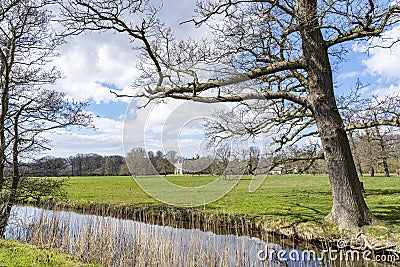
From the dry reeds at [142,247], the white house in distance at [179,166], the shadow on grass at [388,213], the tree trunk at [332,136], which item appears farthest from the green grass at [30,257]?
the shadow on grass at [388,213]

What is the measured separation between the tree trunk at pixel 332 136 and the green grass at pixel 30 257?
6087 mm

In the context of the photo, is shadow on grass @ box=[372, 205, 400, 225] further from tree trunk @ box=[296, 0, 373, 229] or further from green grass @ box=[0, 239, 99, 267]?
green grass @ box=[0, 239, 99, 267]

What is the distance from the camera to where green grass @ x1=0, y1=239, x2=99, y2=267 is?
5.36 metres

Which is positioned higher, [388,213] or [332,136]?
[332,136]

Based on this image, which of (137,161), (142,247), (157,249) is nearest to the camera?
(157,249)

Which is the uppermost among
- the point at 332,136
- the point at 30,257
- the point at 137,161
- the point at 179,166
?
the point at 332,136

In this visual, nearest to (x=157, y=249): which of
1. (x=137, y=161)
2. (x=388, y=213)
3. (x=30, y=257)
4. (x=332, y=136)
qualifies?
(x=137, y=161)

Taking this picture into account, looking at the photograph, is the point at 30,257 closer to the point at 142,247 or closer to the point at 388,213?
the point at 142,247

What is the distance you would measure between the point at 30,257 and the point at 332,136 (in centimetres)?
720

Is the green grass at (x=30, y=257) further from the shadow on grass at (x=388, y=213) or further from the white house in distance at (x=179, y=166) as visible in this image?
the shadow on grass at (x=388, y=213)

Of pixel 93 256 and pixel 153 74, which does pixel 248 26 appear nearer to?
pixel 153 74

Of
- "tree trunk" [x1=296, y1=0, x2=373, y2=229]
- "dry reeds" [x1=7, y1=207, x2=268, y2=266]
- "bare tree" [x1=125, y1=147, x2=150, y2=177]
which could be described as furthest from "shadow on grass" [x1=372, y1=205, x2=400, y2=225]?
"bare tree" [x1=125, y1=147, x2=150, y2=177]

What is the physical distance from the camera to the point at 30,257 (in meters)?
5.67

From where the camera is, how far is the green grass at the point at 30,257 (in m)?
5.36
